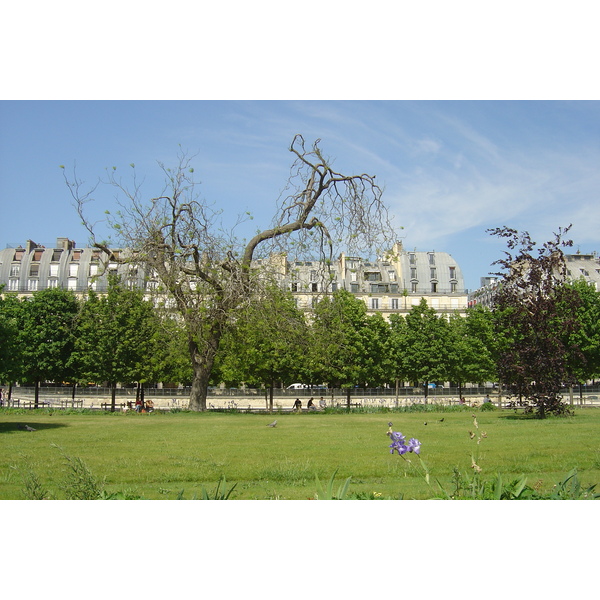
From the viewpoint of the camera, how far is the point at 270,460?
10.0 meters

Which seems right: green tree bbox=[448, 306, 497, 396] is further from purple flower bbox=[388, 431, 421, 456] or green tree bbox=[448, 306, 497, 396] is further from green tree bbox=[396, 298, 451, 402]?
purple flower bbox=[388, 431, 421, 456]

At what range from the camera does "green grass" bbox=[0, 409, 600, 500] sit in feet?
24.7

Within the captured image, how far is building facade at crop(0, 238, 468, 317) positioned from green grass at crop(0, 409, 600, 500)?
418cm

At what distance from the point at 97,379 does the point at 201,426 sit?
837 inches

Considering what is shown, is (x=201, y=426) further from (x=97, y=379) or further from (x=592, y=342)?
(x=592, y=342)

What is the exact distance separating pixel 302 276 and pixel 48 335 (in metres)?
24.5

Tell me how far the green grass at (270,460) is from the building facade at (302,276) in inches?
164

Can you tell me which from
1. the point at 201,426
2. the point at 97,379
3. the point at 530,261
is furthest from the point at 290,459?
the point at 97,379

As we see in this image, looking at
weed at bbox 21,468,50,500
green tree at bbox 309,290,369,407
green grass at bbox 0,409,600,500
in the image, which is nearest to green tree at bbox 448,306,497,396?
green tree at bbox 309,290,369,407

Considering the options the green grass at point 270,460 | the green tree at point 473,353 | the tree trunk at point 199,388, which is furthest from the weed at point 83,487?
the green tree at point 473,353

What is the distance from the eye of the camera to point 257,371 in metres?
32.1

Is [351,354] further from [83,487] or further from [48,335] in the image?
[83,487]

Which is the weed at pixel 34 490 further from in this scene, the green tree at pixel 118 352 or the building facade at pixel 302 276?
the green tree at pixel 118 352

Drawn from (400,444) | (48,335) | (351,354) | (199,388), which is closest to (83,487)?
(400,444)
